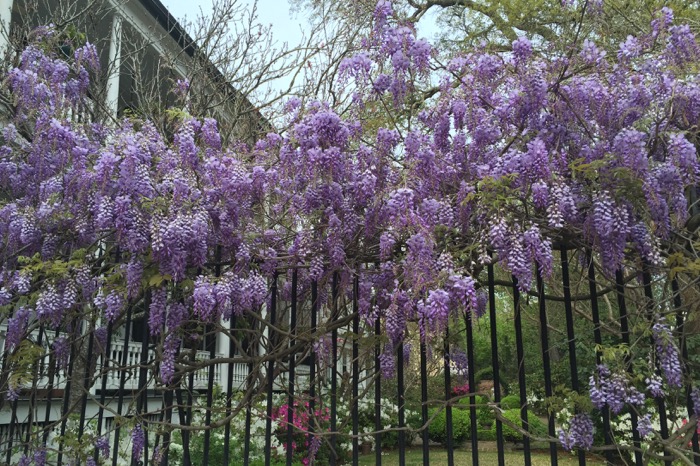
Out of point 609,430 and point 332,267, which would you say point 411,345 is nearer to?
point 332,267

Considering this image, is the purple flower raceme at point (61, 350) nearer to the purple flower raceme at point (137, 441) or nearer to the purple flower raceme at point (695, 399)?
the purple flower raceme at point (137, 441)

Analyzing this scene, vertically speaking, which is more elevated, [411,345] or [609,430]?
[411,345]

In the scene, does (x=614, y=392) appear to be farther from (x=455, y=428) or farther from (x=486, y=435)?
(x=486, y=435)

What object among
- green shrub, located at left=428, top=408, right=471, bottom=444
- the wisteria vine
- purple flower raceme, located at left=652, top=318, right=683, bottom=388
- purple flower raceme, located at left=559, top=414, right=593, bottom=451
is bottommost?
green shrub, located at left=428, top=408, right=471, bottom=444

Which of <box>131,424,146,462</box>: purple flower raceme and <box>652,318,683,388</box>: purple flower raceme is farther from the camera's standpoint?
<box>131,424,146,462</box>: purple flower raceme

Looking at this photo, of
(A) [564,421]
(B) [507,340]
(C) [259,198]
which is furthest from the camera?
(B) [507,340]

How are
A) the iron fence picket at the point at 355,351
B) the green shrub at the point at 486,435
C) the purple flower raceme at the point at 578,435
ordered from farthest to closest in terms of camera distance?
the green shrub at the point at 486,435, the iron fence picket at the point at 355,351, the purple flower raceme at the point at 578,435

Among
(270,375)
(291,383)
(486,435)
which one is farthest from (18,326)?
(486,435)

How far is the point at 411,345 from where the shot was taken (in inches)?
137

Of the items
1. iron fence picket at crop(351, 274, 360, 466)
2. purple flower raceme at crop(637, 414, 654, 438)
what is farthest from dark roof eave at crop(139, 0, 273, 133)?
purple flower raceme at crop(637, 414, 654, 438)

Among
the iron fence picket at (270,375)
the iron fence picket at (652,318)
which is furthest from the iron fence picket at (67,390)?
the iron fence picket at (652,318)

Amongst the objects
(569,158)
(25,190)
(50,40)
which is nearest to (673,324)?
(569,158)

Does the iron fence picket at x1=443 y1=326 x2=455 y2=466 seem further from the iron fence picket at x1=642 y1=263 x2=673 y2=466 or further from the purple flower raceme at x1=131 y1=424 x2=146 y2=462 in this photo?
the purple flower raceme at x1=131 y1=424 x2=146 y2=462

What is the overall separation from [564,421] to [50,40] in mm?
5410
